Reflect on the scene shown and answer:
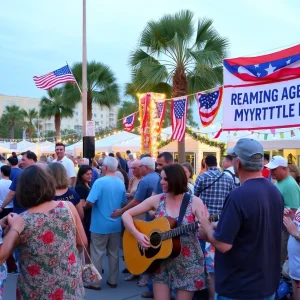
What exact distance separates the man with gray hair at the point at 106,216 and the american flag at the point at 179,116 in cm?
640

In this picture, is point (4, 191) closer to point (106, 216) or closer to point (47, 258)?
point (106, 216)

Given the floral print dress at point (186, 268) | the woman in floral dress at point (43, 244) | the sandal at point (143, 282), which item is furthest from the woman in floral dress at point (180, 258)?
the sandal at point (143, 282)

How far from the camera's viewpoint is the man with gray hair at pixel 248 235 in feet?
8.39

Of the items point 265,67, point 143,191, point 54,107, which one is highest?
point 54,107

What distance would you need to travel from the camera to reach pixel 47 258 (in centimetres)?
274

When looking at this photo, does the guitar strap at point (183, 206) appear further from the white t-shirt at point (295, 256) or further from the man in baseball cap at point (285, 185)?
the man in baseball cap at point (285, 185)

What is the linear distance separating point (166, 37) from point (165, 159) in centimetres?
954

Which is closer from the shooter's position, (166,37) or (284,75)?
(284,75)

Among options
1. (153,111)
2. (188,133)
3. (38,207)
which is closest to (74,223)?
(38,207)

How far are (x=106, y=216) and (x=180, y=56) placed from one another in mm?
9701

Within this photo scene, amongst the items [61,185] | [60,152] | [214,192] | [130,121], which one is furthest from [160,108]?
[61,185]

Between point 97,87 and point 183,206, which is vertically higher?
point 97,87

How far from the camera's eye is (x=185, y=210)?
3812mm

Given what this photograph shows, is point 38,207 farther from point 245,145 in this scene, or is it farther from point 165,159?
point 165,159
